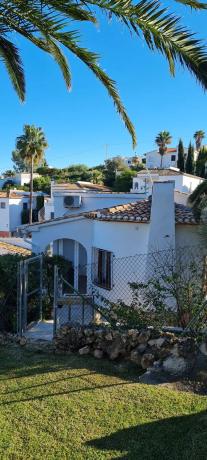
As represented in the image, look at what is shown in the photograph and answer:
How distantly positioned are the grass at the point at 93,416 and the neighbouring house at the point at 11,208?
152ft

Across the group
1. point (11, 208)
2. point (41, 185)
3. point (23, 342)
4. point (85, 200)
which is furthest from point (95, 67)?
point (41, 185)

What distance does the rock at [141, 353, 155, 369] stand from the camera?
Answer: 7.30m

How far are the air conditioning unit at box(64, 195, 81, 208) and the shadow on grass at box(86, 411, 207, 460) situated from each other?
17.9 metres

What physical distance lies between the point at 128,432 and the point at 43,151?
156 feet

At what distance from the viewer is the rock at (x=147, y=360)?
24.0 feet

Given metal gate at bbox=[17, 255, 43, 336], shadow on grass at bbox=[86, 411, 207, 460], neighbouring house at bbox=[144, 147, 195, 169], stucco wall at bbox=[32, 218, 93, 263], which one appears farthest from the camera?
neighbouring house at bbox=[144, 147, 195, 169]

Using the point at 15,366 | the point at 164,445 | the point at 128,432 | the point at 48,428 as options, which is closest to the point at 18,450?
the point at 48,428

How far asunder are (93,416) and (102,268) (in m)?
10.2

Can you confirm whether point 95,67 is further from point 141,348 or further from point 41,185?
point 41,185

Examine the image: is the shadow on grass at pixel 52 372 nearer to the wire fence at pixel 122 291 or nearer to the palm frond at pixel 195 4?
the wire fence at pixel 122 291

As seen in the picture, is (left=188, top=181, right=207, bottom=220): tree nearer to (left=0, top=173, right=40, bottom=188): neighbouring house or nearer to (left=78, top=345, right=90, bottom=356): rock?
(left=78, top=345, right=90, bottom=356): rock

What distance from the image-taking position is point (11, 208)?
54.2 metres

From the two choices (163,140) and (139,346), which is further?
(163,140)

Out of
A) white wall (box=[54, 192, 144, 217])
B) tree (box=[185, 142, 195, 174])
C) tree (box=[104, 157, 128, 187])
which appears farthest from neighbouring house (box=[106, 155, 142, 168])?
white wall (box=[54, 192, 144, 217])
